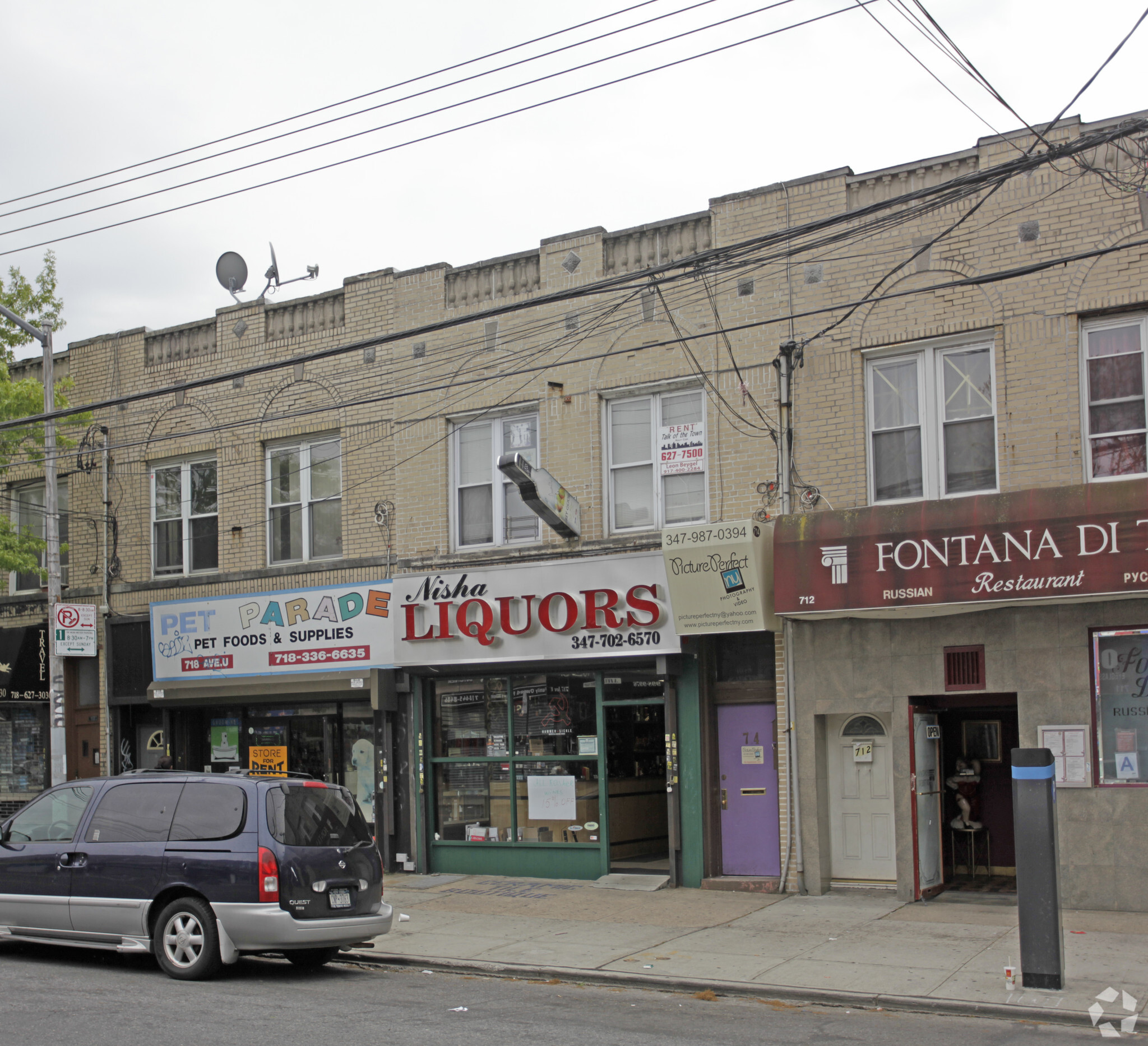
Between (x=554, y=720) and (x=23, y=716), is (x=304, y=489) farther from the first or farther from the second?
(x=23, y=716)

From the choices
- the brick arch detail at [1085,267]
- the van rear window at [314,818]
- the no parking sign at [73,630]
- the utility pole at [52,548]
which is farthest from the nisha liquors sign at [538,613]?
the brick arch detail at [1085,267]

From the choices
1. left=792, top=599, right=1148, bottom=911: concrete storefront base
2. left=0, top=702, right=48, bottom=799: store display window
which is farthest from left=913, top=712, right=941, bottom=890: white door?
left=0, top=702, right=48, bottom=799: store display window

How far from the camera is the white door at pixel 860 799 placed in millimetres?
13875

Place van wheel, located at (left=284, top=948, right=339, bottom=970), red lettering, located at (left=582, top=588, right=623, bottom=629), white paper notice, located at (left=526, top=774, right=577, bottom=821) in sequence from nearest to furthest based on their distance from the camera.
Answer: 1. van wheel, located at (left=284, top=948, right=339, bottom=970)
2. red lettering, located at (left=582, top=588, right=623, bottom=629)
3. white paper notice, located at (left=526, top=774, right=577, bottom=821)

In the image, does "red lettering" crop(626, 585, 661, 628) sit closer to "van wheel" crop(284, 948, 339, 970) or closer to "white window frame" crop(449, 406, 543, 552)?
"white window frame" crop(449, 406, 543, 552)

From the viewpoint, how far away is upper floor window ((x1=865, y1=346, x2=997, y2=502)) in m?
13.3

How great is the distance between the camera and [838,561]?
42.9 feet

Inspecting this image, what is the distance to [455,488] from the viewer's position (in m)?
16.7

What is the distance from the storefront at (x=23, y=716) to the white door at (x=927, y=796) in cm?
1294

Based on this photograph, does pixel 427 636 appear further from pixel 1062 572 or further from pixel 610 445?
pixel 1062 572

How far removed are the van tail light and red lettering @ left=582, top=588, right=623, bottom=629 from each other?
5.75 metres

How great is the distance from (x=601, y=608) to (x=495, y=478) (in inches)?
98.2

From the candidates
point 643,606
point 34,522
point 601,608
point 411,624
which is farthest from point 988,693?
point 34,522

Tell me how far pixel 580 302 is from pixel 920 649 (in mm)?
5837
